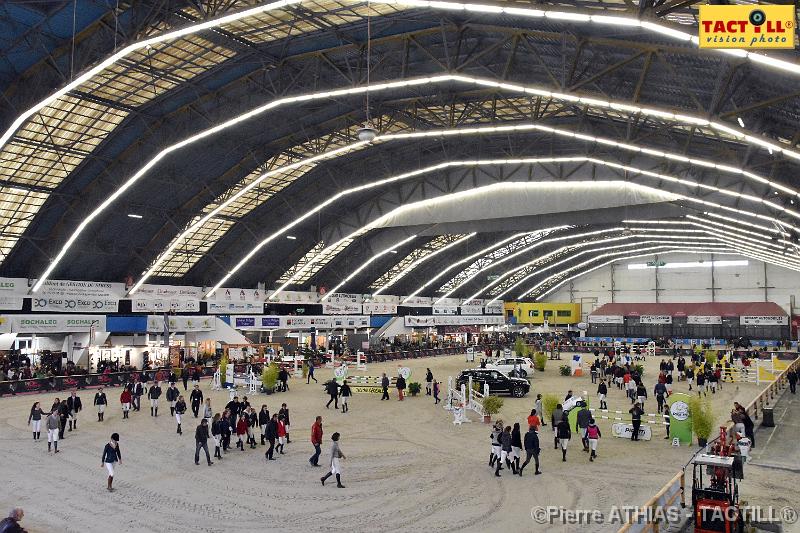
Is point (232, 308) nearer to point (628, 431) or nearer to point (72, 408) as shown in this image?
point (72, 408)

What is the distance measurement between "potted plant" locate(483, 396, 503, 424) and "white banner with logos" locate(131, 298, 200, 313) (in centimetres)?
2771

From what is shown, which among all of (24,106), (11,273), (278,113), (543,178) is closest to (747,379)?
(543,178)

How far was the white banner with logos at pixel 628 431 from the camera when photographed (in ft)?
64.1

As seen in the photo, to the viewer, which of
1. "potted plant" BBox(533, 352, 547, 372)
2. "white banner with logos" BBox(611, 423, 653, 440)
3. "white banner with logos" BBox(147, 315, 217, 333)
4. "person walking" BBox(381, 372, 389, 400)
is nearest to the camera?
"white banner with logos" BBox(611, 423, 653, 440)

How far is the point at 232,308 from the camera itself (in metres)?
47.6

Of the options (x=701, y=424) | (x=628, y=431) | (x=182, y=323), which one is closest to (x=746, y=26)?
(x=701, y=424)

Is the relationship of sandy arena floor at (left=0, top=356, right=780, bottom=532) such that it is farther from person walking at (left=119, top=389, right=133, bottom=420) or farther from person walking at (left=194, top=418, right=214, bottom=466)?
person walking at (left=119, top=389, right=133, bottom=420)

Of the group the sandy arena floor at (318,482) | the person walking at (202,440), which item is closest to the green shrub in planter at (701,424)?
the sandy arena floor at (318,482)

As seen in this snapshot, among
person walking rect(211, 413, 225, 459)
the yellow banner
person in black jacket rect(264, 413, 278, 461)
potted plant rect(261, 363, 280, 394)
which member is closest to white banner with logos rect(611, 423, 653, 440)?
person in black jacket rect(264, 413, 278, 461)

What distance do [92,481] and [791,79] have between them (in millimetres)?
20597

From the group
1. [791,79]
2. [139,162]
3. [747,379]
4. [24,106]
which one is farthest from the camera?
[747,379]

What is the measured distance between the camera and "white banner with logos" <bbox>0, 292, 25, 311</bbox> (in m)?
33.0

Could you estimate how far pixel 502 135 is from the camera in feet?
114

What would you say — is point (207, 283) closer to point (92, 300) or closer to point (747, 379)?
point (92, 300)
